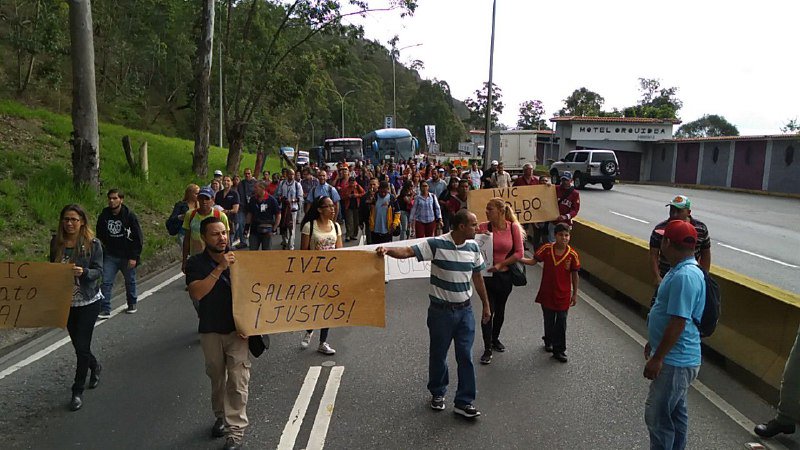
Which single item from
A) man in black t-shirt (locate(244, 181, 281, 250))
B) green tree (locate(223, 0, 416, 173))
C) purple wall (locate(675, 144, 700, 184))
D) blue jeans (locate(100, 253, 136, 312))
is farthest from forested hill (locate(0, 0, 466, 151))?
purple wall (locate(675, 144, 700, 184))

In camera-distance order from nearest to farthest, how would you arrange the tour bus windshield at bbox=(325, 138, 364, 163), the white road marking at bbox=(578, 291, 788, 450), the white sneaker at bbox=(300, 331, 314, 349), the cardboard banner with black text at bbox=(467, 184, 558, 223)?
the white road marking at bbox=(578, 291, 788, 450) < the white sneaker at bbox=(300, 331, 314, 349) < the cardboard banner with black text at bbox=(467, 184, 558, 223) < the tour bus windshield at bbox=(325, 138, 364, 163)

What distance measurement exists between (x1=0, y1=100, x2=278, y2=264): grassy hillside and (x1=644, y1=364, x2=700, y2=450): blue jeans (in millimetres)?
9319

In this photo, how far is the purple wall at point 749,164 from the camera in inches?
1324

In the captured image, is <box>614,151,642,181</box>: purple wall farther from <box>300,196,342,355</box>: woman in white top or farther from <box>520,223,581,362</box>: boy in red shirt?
<box>300,196,342,355</box>: woman in white top

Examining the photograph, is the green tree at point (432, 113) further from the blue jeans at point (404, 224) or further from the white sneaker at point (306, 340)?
the white sneaker at point (306, 340)

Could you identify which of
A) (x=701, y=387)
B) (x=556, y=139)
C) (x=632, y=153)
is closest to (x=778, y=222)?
(x=701, y=387)

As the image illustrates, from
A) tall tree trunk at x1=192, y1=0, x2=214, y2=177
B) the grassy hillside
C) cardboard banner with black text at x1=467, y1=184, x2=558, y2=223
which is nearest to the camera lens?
cardboard banner with black text at x1=467, y1=184, x2=558, y2=223

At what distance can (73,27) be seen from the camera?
1199cm

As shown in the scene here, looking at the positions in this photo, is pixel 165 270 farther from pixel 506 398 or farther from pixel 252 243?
pixel 506 398

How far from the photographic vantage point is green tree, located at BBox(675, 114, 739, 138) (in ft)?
333

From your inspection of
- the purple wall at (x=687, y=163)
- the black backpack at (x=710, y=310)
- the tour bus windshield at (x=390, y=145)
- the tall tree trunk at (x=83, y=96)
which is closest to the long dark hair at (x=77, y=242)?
the black backpack at (x=710, y=310)

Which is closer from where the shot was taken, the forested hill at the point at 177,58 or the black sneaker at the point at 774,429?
the black sneaker at the point at 774,429

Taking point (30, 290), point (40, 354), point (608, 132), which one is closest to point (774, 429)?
point (30, 290)

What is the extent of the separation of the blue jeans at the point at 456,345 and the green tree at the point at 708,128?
10744 cm
